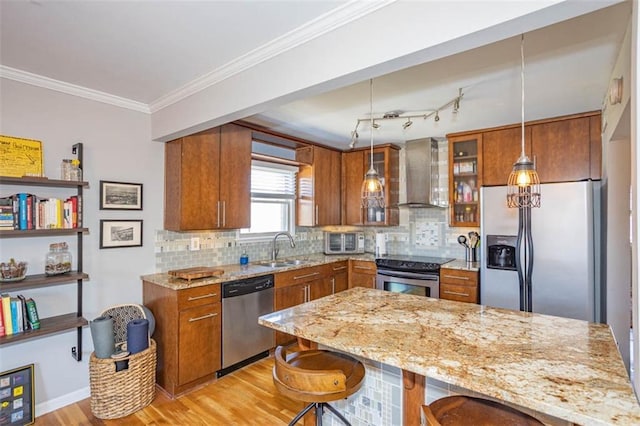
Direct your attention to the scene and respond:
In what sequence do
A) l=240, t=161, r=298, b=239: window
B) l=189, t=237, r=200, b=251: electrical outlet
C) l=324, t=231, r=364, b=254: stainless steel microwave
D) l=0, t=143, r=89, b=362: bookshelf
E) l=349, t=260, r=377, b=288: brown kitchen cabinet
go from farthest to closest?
l=324, t=231, r=364, b=254: stainless steel microwave → l=349, t=260, r=377, b=288: brown kitchen cabinet → l=240, t=161, r=298, b=239: window → l=189, t=237, r=200, b=251: electrical outlet → l=0, t=143, r=89, b=362: bookshelf

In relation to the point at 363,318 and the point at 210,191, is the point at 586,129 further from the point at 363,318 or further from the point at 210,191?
the point at 210,191

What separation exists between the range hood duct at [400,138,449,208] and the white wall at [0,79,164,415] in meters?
2.97

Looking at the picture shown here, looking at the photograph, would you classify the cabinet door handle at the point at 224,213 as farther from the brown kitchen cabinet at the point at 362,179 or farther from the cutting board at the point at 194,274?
the brown kitchen cabinet at the point at 362,179

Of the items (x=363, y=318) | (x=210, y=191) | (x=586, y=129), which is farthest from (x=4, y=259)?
(x=586, y=129)

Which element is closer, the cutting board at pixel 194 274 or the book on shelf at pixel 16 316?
the book on shelf at pixel 16 316

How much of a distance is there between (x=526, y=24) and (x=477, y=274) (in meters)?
2.74

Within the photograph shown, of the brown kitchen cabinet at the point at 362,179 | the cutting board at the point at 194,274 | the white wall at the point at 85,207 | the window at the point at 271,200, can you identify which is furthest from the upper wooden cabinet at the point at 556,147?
the white wall at the point at 85,207

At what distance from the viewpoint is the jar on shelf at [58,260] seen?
2520 mm

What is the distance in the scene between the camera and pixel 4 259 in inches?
94.3

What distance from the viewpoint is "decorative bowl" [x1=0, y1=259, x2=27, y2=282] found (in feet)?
7.52

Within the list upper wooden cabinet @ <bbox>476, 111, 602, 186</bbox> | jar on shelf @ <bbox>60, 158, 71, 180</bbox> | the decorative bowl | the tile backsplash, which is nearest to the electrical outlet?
the tile backsplash

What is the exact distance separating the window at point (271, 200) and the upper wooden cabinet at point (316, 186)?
0.13 meters

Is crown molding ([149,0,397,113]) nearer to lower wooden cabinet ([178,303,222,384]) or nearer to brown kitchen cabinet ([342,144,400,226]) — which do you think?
lower wooden cabinet ([178,303,222,384])

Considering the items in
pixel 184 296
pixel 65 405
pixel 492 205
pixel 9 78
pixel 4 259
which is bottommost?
pixel 65 405
